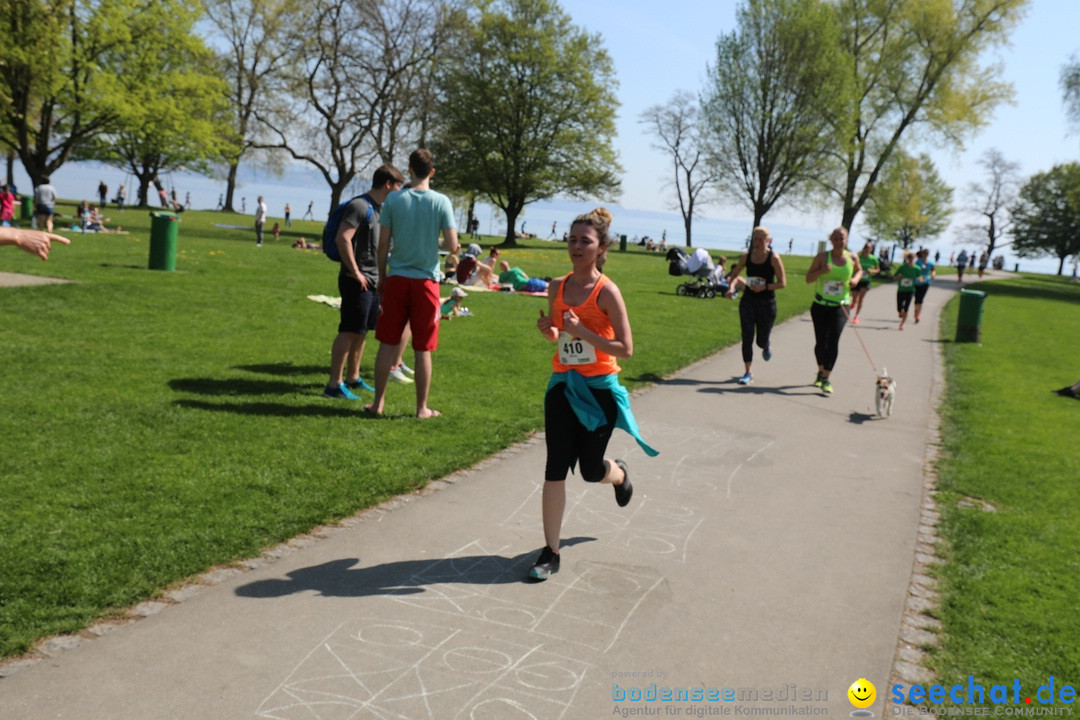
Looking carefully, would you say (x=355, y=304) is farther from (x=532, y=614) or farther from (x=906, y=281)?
(x=906, y=281)

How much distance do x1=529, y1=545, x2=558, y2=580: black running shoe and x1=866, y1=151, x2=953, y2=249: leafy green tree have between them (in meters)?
52.0

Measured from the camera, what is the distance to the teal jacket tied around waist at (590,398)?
4.76 metres

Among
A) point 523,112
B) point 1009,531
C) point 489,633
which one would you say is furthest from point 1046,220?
point 489,633

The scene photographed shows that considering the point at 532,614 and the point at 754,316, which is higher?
the point at 754,316

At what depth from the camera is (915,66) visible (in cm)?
4712

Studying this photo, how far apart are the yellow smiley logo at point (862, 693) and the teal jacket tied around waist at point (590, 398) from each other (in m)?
1.62

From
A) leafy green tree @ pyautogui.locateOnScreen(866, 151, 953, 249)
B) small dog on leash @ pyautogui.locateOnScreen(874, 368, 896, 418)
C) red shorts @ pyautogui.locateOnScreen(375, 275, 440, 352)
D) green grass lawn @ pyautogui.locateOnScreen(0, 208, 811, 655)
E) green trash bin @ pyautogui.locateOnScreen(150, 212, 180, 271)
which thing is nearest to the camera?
green grass lawn @ pyautogui.locateOnScreen(0, 208, 811, 655)

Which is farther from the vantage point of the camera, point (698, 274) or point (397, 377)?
point (698, 274)

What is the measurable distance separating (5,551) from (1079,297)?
52260mm

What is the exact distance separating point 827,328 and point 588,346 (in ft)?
22.8

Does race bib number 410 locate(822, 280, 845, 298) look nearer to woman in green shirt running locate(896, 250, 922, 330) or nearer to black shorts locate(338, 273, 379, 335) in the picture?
black shorts locate(338, 273, 379, 335)

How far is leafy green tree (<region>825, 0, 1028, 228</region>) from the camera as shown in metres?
45.4

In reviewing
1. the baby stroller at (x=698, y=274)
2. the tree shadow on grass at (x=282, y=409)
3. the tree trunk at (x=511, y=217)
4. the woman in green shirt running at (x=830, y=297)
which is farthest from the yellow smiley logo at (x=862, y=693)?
the tree trunk at (x=511, y=217)

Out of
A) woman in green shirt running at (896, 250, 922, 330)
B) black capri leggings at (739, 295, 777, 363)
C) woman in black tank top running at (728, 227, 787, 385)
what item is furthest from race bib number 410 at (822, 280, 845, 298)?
woman in green shirt running at (896, 250, 922, 330)
